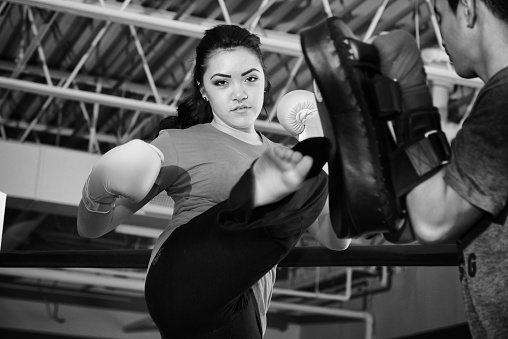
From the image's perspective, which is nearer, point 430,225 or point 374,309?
point 430,225

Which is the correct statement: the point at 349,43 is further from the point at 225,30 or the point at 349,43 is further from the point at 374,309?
the point at 374,309

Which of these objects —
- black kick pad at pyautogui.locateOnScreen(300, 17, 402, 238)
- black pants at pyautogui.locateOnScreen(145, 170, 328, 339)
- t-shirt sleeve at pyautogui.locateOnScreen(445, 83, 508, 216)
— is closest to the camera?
t-shirt sleeve at pyautogui.locateOnScreen(445, 83, 508, 216)

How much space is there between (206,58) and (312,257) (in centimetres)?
56

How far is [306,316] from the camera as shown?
1480 cm

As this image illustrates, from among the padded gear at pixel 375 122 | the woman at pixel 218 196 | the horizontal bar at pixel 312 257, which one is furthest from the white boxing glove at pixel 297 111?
the padded gear at pixel 375 122

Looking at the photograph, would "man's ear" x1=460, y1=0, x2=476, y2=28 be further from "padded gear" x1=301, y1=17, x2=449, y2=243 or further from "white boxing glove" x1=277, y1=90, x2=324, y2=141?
"white boxing glove" x1=277, y1=90, x2=324, y2=141

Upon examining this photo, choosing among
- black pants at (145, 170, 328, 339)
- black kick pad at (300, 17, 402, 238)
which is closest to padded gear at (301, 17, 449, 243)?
black kick pad at (300, 17, 402, 238)

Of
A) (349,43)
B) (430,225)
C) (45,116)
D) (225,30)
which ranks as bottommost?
(430,225)

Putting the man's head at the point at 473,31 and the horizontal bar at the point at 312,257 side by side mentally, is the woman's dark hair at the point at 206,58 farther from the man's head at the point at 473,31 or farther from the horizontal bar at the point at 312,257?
the man's head at the point at 473,31

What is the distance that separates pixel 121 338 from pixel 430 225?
13.3 metres

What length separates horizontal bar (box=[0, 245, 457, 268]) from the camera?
77.0 inches

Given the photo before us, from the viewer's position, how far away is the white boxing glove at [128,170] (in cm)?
162

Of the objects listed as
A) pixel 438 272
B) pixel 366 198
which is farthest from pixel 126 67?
pixel 366 198

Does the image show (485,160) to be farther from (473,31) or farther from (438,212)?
(473,31)
